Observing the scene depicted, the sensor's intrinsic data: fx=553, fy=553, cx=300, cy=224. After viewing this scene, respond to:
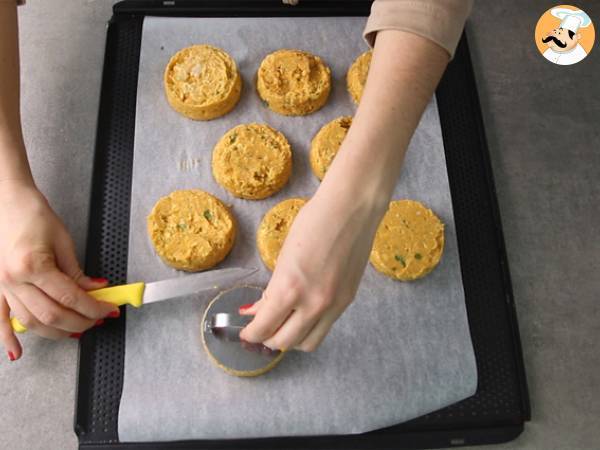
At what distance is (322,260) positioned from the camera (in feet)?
2.76

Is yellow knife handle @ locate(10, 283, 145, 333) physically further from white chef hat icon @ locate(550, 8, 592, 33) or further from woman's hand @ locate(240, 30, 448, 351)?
white chef hat icon @ locate(550, 8, 592, 33)

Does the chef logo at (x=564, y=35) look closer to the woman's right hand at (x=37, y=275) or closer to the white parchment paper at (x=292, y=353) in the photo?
the white parchment paper at (x=292, y=353)

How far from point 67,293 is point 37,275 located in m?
0.06

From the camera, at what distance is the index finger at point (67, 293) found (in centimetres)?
104

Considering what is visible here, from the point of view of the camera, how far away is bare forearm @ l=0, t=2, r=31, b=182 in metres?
1.12

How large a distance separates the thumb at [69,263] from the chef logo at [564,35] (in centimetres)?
138

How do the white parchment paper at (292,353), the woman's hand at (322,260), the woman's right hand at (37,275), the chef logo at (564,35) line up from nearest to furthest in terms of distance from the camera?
1. the woman's hand at (322,260)
2. the woman's right hand at (37,275)
3. the white parchment paper at (292,353)
4. the chef logo at (564,35)

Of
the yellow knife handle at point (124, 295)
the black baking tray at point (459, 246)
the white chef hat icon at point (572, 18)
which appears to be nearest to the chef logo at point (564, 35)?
the white chef hat icon at point (572, 18)

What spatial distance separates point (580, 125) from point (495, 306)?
2.00ft

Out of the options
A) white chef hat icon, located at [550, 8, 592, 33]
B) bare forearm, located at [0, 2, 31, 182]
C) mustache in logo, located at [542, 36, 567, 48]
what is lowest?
bare forearm, located at [0, 2, 31, 182]

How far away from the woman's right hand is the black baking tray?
12 cm

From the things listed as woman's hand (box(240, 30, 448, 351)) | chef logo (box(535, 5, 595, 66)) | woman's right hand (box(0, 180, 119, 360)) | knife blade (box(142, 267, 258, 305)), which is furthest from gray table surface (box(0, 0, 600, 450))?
woman's hand (box(240, 30, 448, 351))

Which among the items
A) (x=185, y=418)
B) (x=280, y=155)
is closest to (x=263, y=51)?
(x=280, y=155)

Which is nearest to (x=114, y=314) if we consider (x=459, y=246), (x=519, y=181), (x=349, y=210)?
(x=349, y=210)
